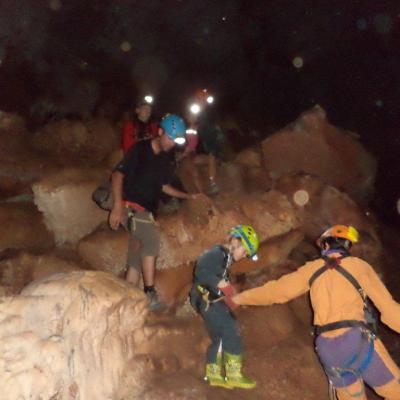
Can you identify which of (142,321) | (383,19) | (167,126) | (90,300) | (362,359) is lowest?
(142,321)

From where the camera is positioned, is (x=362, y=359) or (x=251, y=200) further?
(x=251, y=200)

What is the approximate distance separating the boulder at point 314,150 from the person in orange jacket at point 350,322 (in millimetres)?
5903

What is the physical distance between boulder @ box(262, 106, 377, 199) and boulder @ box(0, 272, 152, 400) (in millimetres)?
6115

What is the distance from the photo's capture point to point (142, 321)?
15.4ft

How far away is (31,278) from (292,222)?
4368 mm

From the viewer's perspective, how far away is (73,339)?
364 centimetres

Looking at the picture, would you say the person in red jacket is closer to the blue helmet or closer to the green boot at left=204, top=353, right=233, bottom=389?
the blue helmet

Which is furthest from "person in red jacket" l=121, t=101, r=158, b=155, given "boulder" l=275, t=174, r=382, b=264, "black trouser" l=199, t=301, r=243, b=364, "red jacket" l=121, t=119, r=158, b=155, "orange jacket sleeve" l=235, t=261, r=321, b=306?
"orange jacket sleeve" l=235, t=261, r=321, b=306

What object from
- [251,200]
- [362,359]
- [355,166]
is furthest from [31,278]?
[355,166]

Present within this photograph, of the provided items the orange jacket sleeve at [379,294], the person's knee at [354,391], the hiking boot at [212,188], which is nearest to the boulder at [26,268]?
the hiking boot at [212,188]

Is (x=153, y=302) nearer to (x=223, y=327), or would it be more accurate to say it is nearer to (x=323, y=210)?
(x=223, y=327)

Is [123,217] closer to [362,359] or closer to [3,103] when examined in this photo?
[362,359]

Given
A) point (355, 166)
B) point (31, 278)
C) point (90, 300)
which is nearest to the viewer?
point (90, 300)

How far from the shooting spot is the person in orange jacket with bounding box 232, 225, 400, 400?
3.94m
